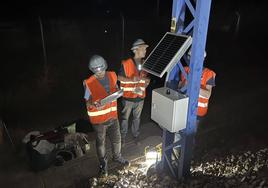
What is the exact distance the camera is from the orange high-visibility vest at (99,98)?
418 cm

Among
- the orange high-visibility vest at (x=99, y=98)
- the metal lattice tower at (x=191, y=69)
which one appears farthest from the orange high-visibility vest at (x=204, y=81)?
the orange high-visibility vest at (x=99, y=98)

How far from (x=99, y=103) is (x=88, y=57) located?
765cm

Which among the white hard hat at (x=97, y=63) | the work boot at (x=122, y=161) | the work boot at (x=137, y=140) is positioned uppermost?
the white hard hat at (x=97, y=63)

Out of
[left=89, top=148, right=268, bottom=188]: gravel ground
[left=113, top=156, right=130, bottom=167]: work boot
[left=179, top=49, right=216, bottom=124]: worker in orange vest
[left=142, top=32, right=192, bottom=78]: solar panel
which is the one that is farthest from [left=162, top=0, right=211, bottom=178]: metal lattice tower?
[left=113, top=156, right=130, bottom=167]: work boot

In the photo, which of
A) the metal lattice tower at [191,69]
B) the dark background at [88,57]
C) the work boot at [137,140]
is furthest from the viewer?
the dark background at [88,57]

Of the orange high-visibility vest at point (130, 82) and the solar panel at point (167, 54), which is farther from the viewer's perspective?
the orange high-visibility vest at point (130, 82)

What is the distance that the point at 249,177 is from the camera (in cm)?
420

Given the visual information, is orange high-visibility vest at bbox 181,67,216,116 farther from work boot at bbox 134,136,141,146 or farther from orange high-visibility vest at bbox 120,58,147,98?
work boot at bbox 134,136,141,146

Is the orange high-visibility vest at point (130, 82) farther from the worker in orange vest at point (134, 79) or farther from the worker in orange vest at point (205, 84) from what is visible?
the worker in orange vest at point (205, 84)

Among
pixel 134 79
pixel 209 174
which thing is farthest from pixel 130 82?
pixel 209 174

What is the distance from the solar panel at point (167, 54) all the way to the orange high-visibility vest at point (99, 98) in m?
0.81

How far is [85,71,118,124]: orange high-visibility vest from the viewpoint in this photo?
4.18 metres

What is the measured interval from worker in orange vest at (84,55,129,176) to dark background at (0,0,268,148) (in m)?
2.24

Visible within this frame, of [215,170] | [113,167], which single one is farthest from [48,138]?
[215,170]
